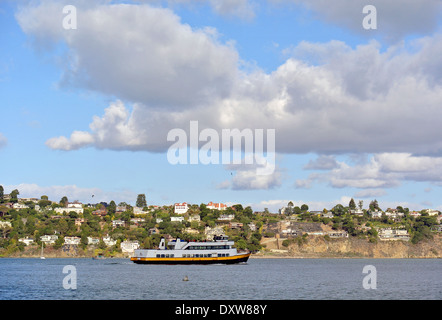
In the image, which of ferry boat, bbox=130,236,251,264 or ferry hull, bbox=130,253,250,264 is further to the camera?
ferry boat, bbox=130,236,251,264

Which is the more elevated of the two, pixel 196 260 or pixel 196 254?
pixel 196 254

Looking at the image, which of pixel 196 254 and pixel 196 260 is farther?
pixel 196 254

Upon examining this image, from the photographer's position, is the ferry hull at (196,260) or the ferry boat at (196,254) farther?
the ferry boat at (196,254)
